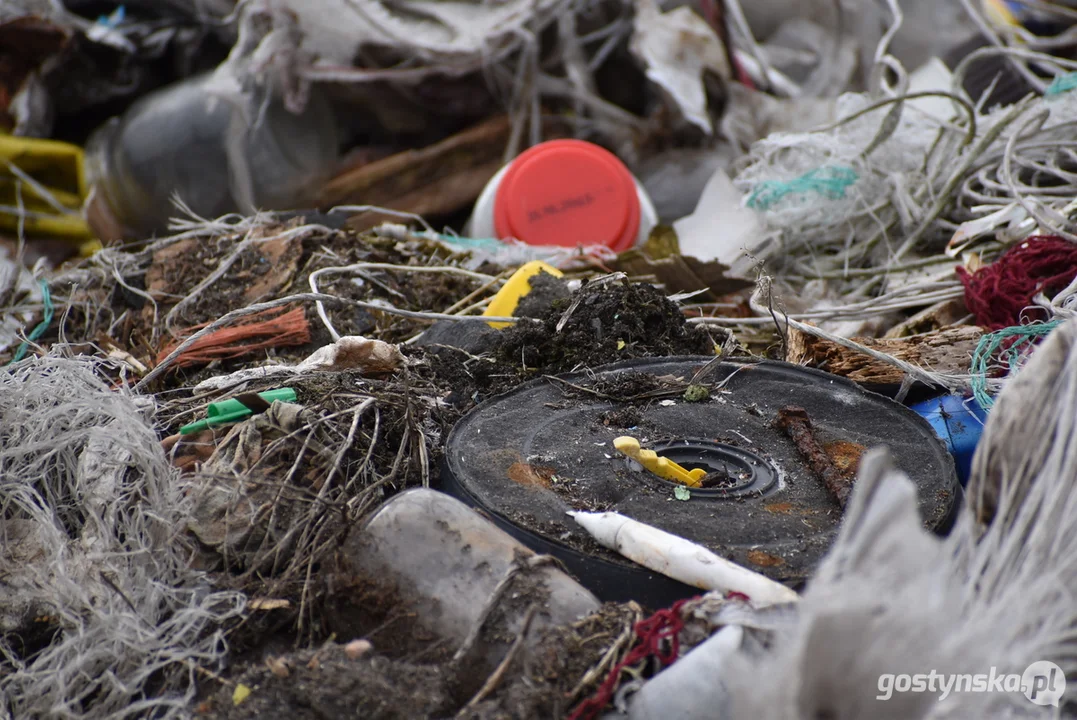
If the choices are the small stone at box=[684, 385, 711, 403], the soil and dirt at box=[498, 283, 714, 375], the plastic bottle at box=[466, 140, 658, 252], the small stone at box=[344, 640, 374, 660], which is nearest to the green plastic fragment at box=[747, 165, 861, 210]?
the plastic bottle at box=[466, 140, 658, 252]

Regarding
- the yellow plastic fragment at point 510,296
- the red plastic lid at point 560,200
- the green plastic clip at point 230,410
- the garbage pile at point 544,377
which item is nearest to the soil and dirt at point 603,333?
the garbage pile at point 544,377

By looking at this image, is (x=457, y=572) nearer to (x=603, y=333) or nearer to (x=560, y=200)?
(x=603, y=333)

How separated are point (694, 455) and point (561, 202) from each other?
163cm

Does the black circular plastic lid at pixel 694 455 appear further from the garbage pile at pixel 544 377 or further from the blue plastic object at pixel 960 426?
the blue plastic object at pixel 960 426

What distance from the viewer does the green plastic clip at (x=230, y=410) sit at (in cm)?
162

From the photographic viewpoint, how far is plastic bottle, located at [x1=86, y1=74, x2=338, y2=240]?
365 centimetres

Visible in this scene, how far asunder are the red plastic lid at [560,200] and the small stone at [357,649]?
206cm

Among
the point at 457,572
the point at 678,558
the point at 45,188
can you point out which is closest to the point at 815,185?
the point at 678,558

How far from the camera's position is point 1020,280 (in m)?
2.10

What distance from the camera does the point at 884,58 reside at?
3.13m

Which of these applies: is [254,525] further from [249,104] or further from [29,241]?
[29,241]

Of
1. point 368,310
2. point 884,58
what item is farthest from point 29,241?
point 884,58

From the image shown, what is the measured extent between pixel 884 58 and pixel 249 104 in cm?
247

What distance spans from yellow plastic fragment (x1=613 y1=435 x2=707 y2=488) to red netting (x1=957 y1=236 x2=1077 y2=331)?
3.30 ft
